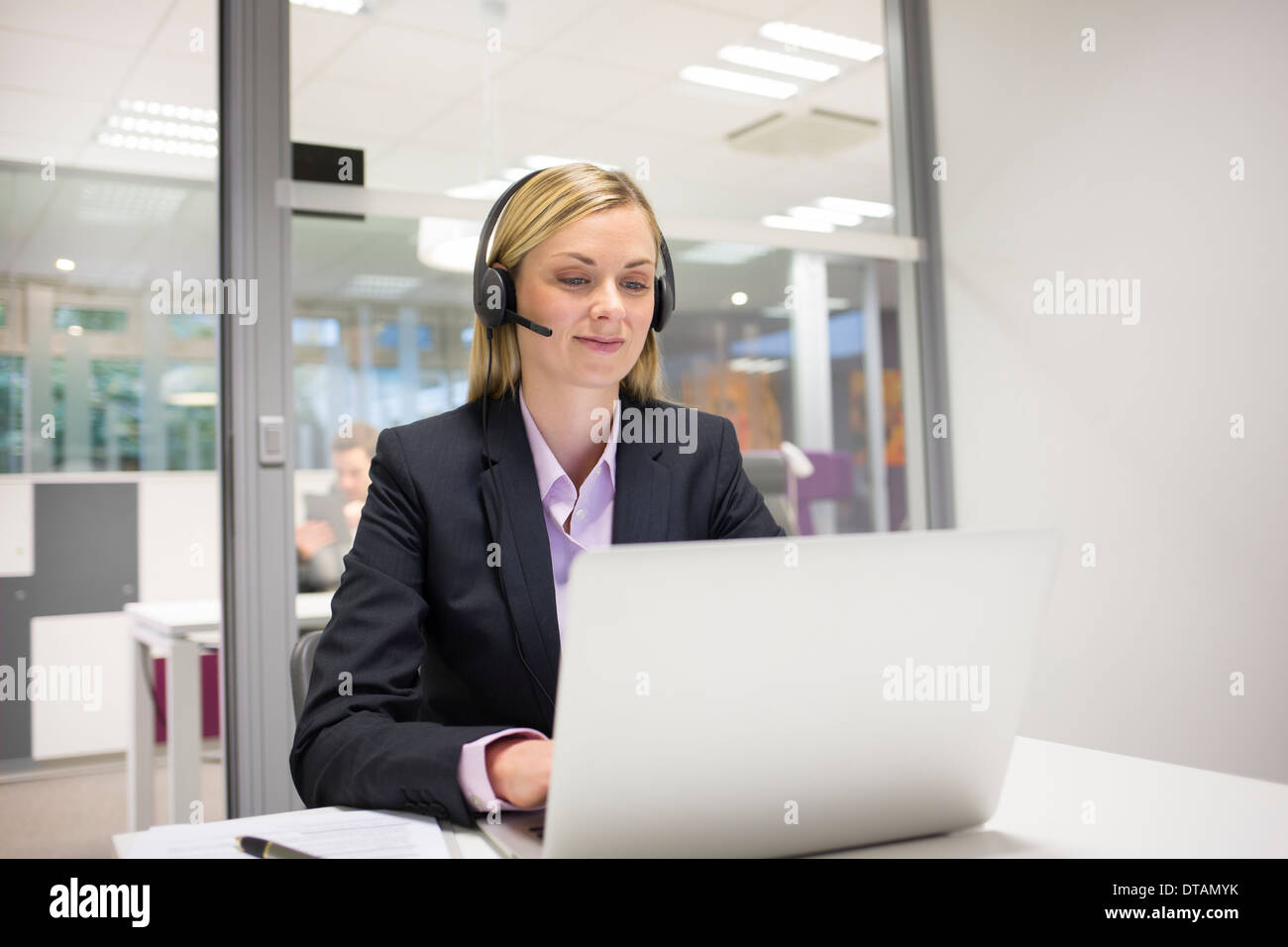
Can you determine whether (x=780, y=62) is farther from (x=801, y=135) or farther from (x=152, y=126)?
(x=152, y=126)

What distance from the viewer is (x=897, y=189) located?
9.58 ft

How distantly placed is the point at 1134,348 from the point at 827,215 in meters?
0.88

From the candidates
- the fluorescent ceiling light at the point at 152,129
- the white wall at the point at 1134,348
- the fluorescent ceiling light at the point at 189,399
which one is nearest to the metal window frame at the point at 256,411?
the fluorescent ceiling light at the point at 152,129

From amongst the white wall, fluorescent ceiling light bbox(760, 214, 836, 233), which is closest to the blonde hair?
fluorescent ceiling light bbox(760, 214, 836, 233)

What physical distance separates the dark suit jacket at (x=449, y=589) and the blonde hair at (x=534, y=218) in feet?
0.23

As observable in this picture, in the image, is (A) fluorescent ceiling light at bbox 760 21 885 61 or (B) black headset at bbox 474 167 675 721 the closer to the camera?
(B) black headset at bbox 474 167 675 721

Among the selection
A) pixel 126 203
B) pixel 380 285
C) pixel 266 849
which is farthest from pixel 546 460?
pixel 126 203

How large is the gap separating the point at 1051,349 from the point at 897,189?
67 centimetres

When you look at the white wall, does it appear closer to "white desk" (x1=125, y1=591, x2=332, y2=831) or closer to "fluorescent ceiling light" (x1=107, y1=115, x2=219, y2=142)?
"white desk" (x1=125, y1=591, x2=332, y2=831)

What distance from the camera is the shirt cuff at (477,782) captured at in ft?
2.46

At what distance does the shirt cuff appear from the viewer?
0.75m

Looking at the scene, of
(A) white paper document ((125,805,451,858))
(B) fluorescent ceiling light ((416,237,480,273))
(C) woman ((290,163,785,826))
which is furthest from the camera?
(B) fluorescent ceiling light ((416,237,480,273))
